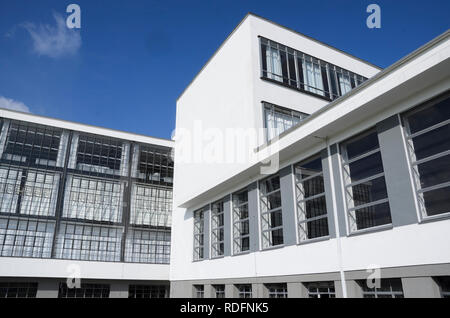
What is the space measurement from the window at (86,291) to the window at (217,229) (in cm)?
1444

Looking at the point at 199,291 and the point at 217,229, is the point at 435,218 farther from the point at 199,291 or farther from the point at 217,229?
the point at 199,291

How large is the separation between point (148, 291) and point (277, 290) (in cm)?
1981

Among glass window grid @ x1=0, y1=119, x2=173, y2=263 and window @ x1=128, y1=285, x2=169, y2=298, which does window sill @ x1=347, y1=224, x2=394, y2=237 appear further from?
window @ x1=128, y1=285, x2=169, y2=298

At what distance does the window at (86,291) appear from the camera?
86.4 feet

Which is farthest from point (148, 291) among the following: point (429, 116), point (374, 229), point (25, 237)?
point (429, 116)

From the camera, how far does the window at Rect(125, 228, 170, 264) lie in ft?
92.5

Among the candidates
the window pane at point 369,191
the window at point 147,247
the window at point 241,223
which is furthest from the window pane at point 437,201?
the window at point 147,247

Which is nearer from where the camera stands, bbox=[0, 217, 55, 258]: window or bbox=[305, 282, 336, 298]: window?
bbox=[305, 282, 336, 298]: window

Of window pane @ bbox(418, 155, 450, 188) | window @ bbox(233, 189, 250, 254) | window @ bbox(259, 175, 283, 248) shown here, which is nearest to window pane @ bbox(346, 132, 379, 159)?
window pane @ bbox(418, 155, 450, 188)

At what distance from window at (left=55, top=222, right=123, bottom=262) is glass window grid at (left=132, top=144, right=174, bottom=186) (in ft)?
16.0

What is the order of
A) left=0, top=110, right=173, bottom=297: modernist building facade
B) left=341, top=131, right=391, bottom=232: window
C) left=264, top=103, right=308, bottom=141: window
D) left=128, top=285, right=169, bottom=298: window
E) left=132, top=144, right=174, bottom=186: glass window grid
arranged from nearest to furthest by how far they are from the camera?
left=341, top=131, right=391, bottom=232: window, left=264, top=103, right=308, bottom=141: window, left=0, top=110, right=173, bottom=297: modernist building facade, left=128, top=285, right=169, bottom=298: window, left=132, top=144, right=174, bottom=186: glass window grid

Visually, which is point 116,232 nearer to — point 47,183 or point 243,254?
point 47,183

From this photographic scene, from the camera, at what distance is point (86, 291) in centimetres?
2703
